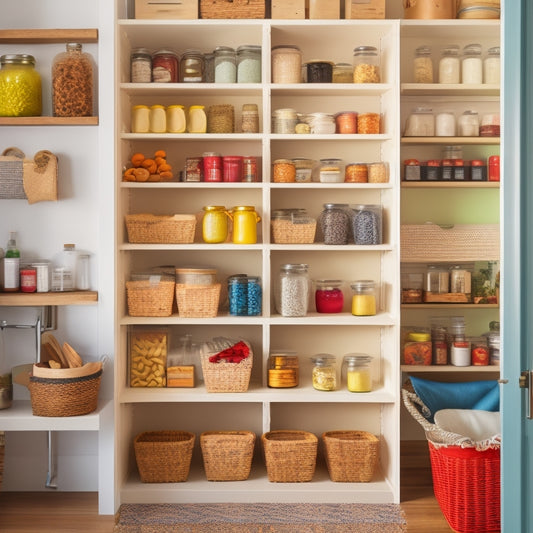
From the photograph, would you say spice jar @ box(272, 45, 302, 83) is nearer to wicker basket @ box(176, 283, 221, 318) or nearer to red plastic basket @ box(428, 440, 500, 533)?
wicker basket @ box(176, 283, 221, 318)

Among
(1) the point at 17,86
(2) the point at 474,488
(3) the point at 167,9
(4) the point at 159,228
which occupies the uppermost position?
(3) the point at 167,9

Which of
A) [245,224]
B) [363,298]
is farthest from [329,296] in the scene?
[245,224]

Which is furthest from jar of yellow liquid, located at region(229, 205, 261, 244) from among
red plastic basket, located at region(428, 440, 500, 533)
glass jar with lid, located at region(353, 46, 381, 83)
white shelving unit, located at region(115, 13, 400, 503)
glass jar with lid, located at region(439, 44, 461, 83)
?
Result: red plastic basket, located at region(428, 440, 500, 533)

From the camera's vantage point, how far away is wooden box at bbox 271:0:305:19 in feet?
12.5

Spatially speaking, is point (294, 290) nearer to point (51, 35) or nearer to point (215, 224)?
point (215, 224)

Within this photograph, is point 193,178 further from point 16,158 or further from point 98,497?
point 98,497

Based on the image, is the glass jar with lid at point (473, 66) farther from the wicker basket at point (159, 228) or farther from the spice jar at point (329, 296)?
the wicker basket at point (159, 228)

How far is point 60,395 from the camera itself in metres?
3.36

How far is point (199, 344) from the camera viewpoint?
13.4 ft

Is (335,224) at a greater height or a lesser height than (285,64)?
lesser

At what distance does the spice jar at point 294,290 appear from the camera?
379cm

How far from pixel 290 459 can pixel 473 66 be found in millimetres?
2210

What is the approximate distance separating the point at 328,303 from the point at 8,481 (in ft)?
6.05

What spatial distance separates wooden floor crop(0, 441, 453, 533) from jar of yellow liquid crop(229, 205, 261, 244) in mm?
1455
